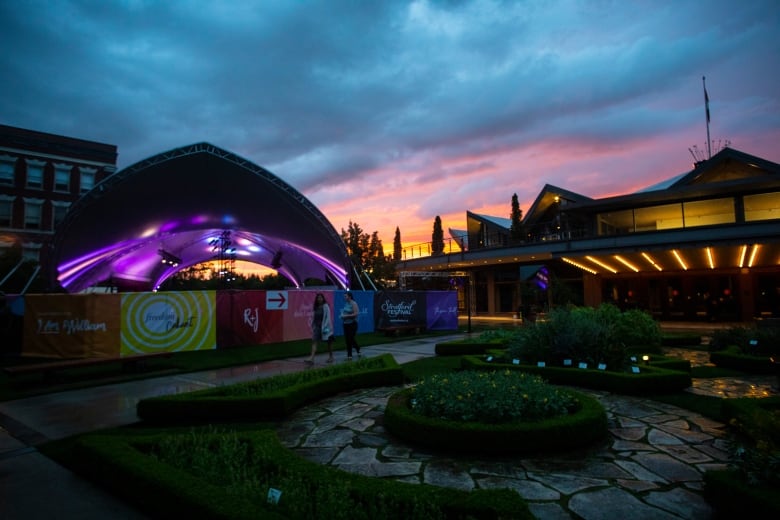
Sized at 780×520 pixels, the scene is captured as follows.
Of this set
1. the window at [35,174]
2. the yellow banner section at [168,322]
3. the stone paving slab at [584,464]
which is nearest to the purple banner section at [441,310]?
the yellow banner section at [168,322]

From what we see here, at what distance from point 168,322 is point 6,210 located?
35066 millimetres

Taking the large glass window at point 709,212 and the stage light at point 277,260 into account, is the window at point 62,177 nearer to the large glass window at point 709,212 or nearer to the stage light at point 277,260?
the stage light at point 277,260

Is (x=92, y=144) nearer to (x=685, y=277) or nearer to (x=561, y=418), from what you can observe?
(x=561, y=418)

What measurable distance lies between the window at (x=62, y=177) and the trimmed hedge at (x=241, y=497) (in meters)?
43.2

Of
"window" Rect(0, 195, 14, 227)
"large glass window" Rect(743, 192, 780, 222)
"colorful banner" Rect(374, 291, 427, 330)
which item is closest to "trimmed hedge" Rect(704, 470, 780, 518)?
"colorful banner" Rect(374, 291, 427, 330)

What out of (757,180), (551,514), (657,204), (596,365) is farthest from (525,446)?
(657,204)

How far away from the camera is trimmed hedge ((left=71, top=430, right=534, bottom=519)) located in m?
2.93

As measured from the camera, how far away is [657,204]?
28.8 metres

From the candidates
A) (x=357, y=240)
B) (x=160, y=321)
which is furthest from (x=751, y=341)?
(x=357, y=240)

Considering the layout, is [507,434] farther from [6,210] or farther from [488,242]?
[6,210]

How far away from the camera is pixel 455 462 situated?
15.0 ft

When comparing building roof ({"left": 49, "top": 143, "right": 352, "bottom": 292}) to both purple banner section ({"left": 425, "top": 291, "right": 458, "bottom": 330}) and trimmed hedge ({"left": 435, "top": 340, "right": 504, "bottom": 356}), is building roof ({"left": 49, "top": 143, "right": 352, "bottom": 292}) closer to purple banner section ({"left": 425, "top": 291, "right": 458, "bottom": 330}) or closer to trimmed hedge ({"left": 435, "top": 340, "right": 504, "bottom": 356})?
purple banner section ({"left": 425, "top": 291, "right": 458, "bottom": 330})

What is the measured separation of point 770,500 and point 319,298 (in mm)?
9603

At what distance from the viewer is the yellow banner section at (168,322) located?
11.6m
